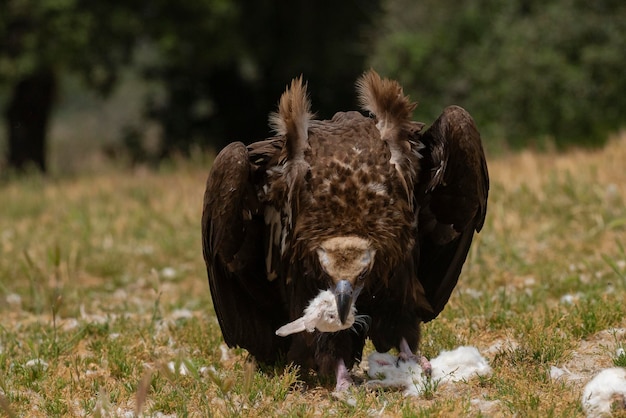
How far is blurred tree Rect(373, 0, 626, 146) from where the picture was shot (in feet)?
53.6

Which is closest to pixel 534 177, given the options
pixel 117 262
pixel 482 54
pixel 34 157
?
pixel 117 262

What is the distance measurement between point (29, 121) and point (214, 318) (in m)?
14.8

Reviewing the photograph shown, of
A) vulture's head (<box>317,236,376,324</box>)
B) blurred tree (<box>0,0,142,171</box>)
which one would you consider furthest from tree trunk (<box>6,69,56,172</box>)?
vulture's head (<box>317,236,376,324</box>)

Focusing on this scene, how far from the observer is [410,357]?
4.42m

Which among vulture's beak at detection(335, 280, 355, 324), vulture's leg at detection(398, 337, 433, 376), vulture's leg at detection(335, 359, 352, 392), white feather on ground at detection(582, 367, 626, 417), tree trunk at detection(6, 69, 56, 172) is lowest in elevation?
tree trunk at detection(6, 69, 56, 172)

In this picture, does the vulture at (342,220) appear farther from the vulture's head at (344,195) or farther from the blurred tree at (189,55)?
the blurred tree at (189,55)

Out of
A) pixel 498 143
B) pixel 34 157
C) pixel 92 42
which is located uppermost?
pixel 92 42

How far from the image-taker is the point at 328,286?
4.06 metres

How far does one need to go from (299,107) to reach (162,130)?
20182 millimetres

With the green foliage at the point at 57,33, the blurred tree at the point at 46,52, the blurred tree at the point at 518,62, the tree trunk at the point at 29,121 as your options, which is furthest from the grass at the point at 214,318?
the tree trunk at the point at 29,121

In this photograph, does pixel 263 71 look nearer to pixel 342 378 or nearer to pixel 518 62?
pixel 518 62

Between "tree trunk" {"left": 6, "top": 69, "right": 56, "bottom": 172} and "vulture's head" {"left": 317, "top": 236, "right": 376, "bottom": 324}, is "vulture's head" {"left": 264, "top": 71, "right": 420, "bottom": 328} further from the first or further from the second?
"tree trunk" {"left": 6, "top": 69, "right": 56, "bottom": 172}

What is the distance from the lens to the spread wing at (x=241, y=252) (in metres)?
4.30

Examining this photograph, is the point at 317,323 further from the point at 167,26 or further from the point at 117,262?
the point at 167,26
